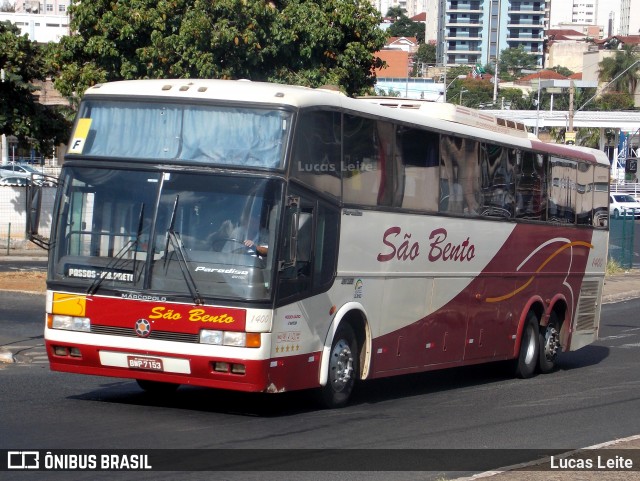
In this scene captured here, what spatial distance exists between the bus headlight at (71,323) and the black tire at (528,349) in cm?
778

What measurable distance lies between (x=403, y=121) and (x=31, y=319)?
30.5 feet

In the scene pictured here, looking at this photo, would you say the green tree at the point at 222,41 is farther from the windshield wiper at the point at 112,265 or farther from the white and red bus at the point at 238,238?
the windshield wiper at the point at 112,265

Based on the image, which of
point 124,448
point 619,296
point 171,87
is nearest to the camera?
point 124,448

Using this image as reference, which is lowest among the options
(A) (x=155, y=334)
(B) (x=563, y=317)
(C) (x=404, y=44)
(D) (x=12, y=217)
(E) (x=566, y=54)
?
(D) (x=12, y=217)

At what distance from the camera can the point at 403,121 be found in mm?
12961

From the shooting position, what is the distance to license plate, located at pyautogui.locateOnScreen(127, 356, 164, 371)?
10430 millimetres

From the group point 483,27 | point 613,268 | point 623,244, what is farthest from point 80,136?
point 483,27

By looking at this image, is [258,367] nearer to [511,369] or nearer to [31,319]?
[511,369]

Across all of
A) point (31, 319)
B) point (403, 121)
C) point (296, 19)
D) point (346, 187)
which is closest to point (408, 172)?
point (403, 121)

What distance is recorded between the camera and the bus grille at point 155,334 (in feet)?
33.9

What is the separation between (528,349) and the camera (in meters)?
16.8

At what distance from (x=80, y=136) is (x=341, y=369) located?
11.9ft

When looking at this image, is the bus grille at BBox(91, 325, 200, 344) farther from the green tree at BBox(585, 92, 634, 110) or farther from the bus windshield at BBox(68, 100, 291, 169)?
the green tree at BBox(585, 92, 634, 110)

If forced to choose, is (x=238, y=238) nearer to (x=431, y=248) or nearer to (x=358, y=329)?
(x=358, y=329)
